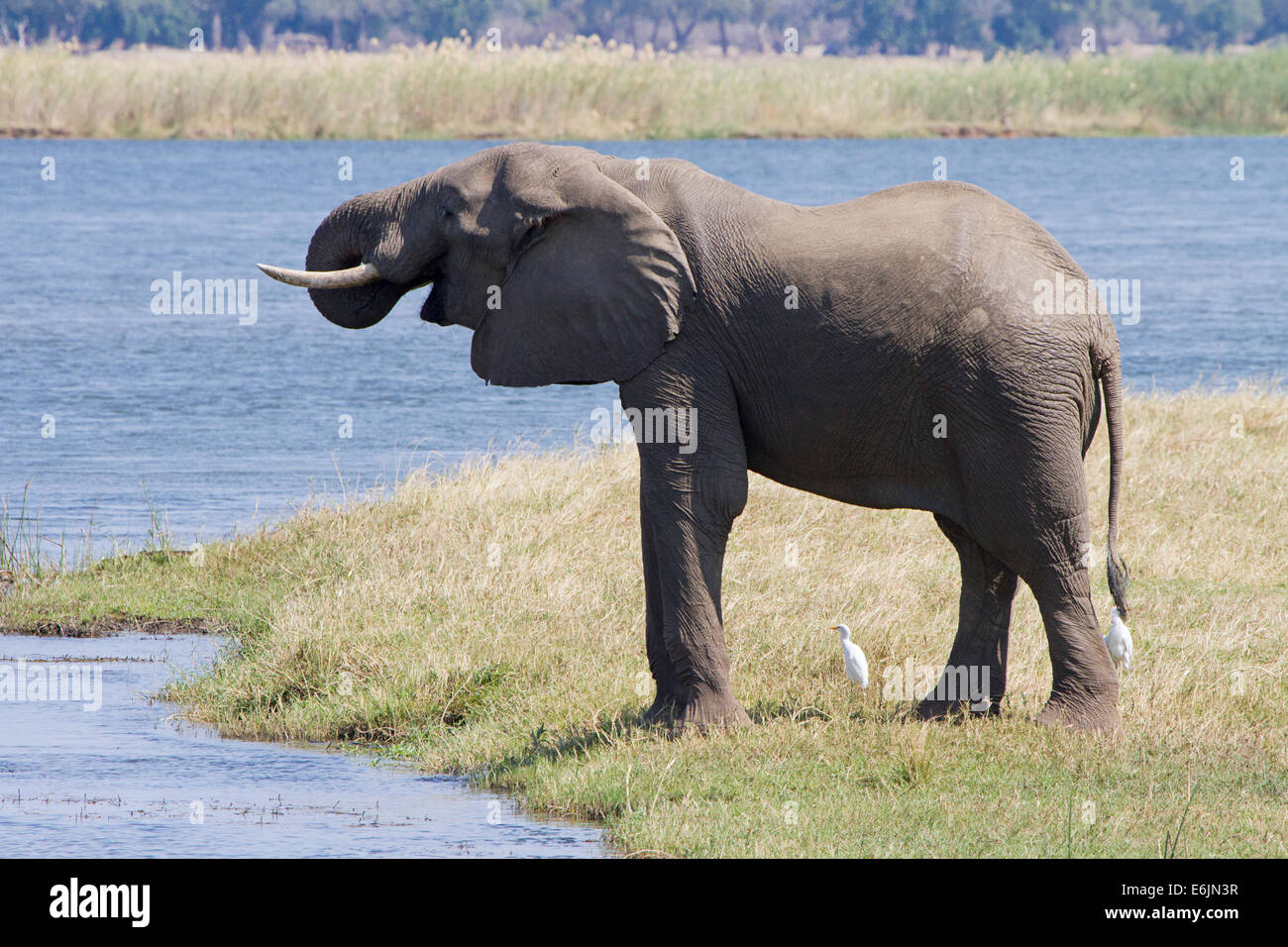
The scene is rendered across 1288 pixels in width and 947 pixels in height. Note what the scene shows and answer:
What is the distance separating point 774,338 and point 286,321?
22.3m

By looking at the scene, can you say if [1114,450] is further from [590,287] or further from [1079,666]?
[590,287]

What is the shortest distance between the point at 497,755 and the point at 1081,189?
4145 centimetres

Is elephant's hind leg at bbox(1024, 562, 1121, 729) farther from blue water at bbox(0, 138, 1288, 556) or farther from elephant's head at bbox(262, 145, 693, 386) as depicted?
blue water at bbox(0, 138, 1288, 556)

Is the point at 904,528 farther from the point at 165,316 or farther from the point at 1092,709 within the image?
the point at 165,316

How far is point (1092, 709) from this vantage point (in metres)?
7.99

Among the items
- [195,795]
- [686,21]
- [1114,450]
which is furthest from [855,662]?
[686,21]

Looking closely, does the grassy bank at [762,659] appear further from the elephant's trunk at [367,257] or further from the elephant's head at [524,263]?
the elephant's trunk at [367,257]

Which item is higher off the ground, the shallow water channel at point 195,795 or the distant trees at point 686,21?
the distant trees at point 686,21

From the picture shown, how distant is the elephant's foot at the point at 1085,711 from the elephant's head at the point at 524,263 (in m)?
2.26

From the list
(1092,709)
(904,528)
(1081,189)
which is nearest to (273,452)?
(904,528)

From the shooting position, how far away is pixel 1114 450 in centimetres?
787

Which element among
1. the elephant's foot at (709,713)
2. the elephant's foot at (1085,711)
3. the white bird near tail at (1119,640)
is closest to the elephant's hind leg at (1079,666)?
the elephant's foot at (1085,711)

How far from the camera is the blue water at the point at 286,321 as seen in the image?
17.5 m

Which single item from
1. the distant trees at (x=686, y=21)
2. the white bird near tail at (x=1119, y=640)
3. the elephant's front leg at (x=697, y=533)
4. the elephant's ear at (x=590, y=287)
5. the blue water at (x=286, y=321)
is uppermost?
the distant trees at (x=686, y=21)
